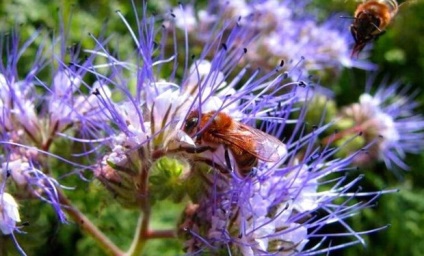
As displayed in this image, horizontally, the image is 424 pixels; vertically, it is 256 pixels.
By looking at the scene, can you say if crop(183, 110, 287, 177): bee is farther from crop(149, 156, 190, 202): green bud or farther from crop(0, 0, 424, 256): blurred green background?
crop(0, 0, 424, 256): blurred green background

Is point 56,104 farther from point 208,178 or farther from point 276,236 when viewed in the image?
point 276,236

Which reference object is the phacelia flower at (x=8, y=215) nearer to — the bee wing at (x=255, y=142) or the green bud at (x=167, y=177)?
the green bud at (x=167, y=177)

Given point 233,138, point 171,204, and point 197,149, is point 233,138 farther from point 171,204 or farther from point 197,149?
point 171,204

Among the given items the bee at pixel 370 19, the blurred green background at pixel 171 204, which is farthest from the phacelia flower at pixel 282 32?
the bee at pixel 370 19

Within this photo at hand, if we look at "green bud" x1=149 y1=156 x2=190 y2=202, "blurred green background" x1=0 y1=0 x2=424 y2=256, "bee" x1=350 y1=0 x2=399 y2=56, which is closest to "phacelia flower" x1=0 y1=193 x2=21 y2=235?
"blurred green background" x1=0 y1=0 x2=424 y2=256

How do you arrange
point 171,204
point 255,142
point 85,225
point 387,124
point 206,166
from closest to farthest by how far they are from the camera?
point 255,142, point 206,166, point 85,225, point 171,204, point 387,124

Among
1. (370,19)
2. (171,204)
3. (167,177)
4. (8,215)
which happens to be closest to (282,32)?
(171,204)
